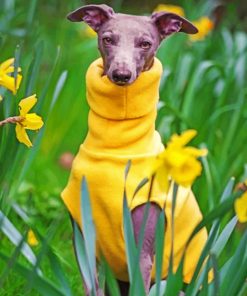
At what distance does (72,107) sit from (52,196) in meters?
0.69

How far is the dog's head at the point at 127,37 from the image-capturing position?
1828mm

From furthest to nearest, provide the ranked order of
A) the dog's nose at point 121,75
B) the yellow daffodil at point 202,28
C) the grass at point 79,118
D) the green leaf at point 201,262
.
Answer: the yellow daffodil at point 202,28 → the grass at point 79,118 → the dog's nose at point 121,75 → the green leaf at point 201,262

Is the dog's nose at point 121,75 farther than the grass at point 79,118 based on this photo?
No

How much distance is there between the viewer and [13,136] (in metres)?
2.16

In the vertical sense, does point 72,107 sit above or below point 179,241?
below

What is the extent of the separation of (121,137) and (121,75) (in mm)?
189

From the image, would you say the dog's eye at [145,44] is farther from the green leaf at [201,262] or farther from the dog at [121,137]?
the green leaf at [201,262]

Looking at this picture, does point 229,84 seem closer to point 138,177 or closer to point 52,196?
point 52,196

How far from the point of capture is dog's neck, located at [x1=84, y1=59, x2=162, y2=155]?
193cm

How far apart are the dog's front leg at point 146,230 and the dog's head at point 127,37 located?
29cm

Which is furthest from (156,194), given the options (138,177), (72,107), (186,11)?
(186,11)

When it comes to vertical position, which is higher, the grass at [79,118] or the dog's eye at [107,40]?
the dog's eye at [107,40]

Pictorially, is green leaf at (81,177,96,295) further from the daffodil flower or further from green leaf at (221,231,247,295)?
the daffodil flower

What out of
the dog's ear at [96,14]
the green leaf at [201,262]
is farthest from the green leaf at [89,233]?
the dog's ear at [96,14]
